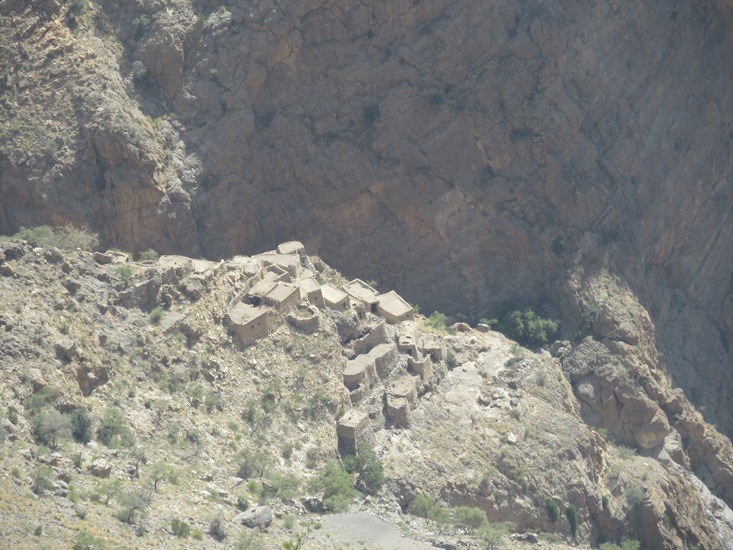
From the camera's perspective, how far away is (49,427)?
46.9 m

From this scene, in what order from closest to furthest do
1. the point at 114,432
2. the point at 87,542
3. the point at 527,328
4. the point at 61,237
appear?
the point at 87,542, the point at 114,432, the point at 61,237, the point at 527,328

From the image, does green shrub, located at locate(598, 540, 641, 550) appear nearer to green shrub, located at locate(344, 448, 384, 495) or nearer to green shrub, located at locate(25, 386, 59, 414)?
green shrub, located at locate(344, 448, 384, 495)

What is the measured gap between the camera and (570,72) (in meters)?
71.6

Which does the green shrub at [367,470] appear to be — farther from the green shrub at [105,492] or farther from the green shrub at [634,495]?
the green shrub at [634,495]

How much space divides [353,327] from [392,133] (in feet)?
43.1

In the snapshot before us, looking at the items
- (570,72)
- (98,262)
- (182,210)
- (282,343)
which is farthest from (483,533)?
(570,72)

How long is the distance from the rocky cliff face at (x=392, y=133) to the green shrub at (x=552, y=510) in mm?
12063

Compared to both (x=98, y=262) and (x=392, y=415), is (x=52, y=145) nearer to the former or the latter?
(x=98, y=262)

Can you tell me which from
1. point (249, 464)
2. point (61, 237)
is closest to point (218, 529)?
point (249, 464)

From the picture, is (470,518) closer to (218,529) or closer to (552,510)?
(552,510)

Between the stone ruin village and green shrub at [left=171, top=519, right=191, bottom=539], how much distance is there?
11.0 meters

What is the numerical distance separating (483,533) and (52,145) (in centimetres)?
2491

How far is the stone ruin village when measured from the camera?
2229 inches

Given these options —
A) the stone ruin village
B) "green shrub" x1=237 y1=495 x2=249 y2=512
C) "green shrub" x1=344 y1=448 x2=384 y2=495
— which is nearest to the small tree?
"green shrub" x1=237 y1=495 x2=249 y2=512
